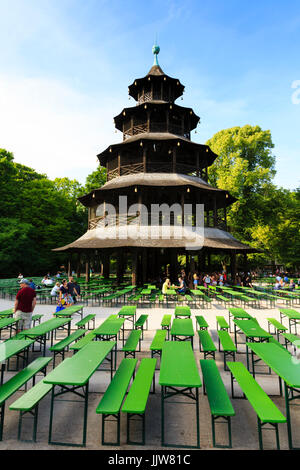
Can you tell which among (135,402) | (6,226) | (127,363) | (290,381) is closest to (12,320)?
(127,363)

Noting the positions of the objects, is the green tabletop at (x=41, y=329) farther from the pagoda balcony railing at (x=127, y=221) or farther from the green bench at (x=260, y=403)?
the pagoda balcony railing at (x=127, y=221)

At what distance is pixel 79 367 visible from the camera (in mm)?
2963

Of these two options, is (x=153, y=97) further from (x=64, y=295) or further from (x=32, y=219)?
(x=64, y=295)

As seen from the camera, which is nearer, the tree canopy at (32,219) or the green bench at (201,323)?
the green bench at (201,323)

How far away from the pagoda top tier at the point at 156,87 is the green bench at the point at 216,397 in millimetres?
27007

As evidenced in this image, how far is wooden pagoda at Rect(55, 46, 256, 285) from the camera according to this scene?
16609 millimetres

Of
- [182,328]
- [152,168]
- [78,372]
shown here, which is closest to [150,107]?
[152,168]

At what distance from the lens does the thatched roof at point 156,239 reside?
15047 millimetres

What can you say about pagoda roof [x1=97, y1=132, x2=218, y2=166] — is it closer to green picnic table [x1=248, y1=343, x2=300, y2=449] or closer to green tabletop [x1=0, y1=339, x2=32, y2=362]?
green tabletop [x1=0, y1=339, x2=32, y2=362]

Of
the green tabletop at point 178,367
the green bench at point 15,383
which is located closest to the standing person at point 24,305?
Result: the green bench at point 15,383

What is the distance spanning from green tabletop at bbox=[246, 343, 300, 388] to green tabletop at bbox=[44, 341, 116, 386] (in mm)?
2375

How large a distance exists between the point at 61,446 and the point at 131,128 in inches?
956

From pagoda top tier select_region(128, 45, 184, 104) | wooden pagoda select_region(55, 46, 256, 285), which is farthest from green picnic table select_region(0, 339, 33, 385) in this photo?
pagoda top tier select_region(128, 45, 184, 104)

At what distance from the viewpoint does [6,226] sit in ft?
86.7
